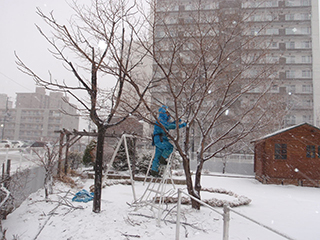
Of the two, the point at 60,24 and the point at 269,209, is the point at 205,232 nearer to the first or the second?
the point at 269,209

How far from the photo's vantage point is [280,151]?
41.5 feet

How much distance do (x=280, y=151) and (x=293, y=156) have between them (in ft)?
2.25

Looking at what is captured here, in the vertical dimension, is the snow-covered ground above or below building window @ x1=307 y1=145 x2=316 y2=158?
below

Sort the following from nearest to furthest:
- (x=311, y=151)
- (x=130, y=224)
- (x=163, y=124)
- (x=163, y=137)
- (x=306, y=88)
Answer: (x=130, y=224) < (x=163, y=124) < (x=163, y=137) < (x=311, y=151) < (x=306, y=88)

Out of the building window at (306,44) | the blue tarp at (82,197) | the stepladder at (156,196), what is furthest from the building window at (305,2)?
the blue tarp at (82,197)

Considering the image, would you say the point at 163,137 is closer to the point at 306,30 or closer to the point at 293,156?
the point at 293,156

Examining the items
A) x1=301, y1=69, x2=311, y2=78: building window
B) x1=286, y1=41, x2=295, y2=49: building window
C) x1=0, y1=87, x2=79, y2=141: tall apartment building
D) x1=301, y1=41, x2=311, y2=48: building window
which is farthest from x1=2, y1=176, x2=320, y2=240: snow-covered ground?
x1=0, y1=87, x2=79, y2=141: tall apartment building

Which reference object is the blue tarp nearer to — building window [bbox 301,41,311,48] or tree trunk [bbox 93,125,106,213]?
tree trunk [bbox 93,125,106,213]

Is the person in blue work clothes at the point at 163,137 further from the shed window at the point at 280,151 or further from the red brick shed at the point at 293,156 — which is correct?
the shed window at the point at 280,151

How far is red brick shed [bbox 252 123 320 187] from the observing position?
12219mm

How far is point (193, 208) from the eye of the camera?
18.4ft

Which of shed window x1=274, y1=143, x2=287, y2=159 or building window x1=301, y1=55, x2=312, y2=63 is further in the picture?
building window x1=301, y1=55, x2=312, y2=63

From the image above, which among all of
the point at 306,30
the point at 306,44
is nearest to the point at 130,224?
the point at 306,44

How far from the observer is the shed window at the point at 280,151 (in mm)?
12547
